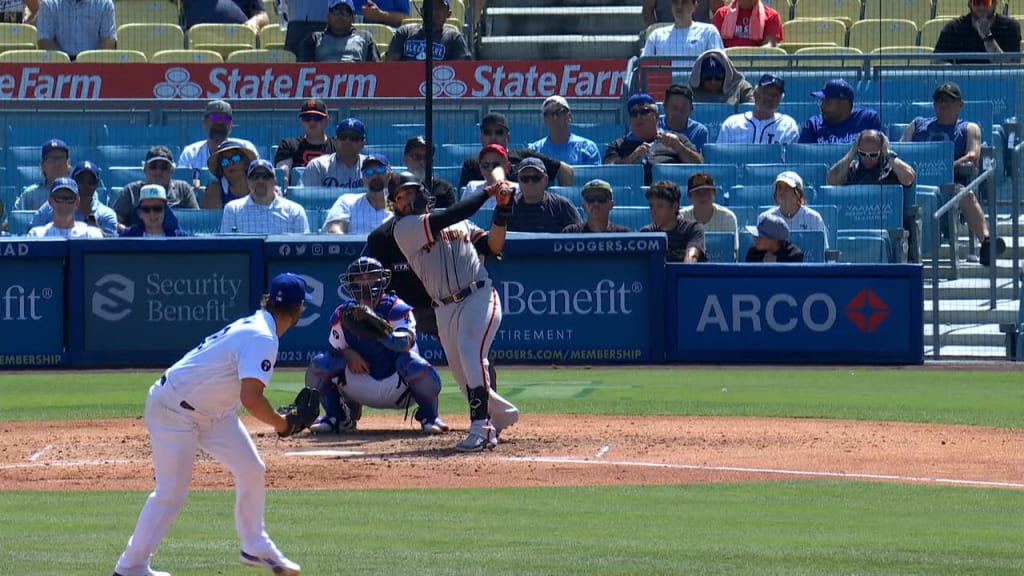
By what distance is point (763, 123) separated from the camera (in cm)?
1795

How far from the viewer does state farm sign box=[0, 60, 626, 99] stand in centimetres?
1938

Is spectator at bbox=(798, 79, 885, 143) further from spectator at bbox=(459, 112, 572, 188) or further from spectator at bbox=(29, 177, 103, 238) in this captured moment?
spectator at bbox=(29, 177, 103, 238)

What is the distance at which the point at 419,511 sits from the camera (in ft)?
30.3

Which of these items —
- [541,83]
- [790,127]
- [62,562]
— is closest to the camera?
[62,562]

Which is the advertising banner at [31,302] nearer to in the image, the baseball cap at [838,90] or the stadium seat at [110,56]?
the stadium seat at [110,56]

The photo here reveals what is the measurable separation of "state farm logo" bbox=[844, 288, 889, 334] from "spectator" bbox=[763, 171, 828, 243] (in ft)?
2.41

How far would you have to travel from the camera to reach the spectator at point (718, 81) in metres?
18.2

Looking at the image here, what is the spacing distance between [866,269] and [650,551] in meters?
8.60

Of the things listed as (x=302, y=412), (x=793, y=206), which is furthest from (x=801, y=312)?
(x=302, y=412)

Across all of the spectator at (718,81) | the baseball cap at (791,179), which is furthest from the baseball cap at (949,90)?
the baseball cap at (791,179)

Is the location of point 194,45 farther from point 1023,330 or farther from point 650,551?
point 650,551

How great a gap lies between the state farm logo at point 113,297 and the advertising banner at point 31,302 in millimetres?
328

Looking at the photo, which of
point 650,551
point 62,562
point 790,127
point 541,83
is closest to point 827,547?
point 650,551

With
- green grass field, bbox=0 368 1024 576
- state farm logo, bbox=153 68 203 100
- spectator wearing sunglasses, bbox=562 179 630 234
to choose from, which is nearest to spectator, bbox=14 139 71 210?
state farm logo, bbox=153 68 203 100
